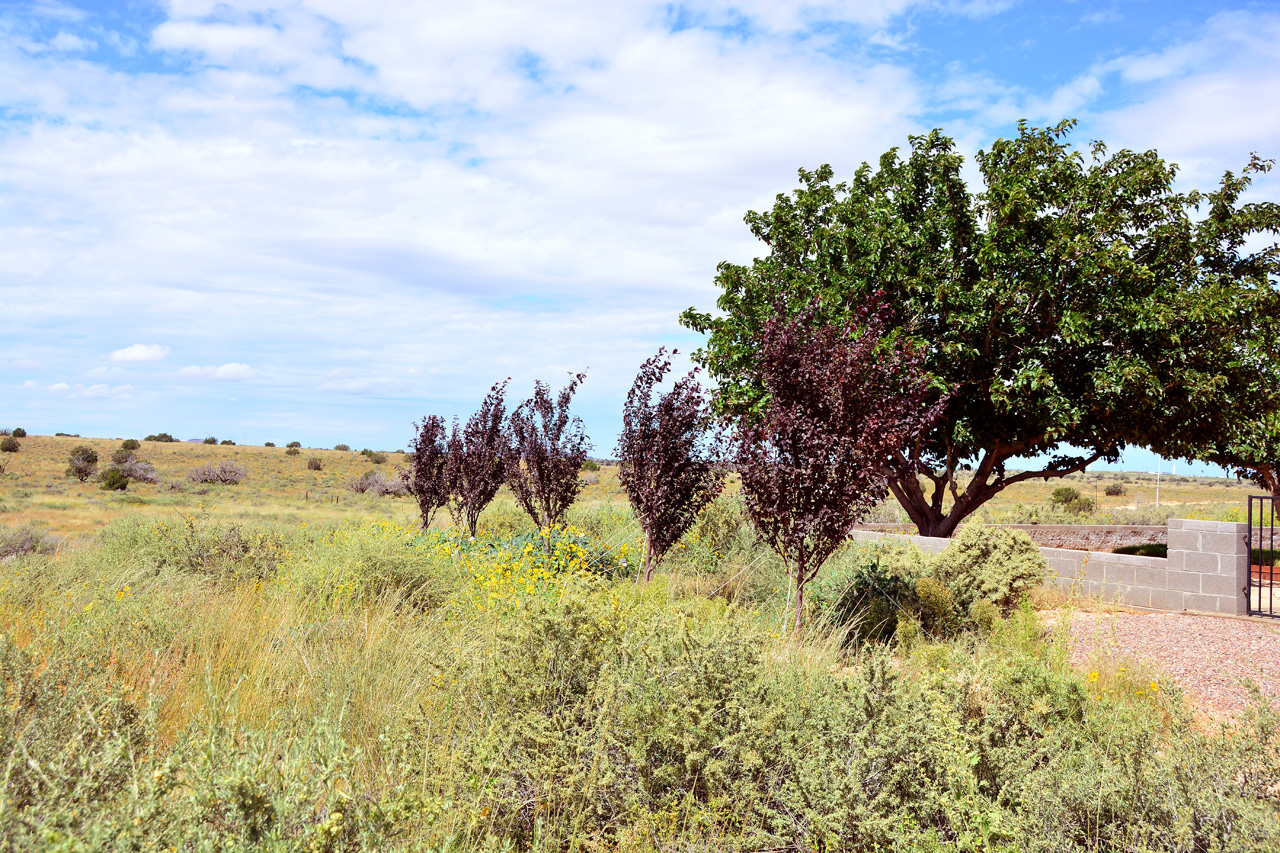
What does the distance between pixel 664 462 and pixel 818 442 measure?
309cm

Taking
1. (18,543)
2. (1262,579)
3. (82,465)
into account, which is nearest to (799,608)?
(1262,579)

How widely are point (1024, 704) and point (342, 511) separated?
1228 inches

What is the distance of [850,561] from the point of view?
10805mm

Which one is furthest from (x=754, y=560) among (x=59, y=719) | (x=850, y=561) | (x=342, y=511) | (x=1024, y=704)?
(x=342, y=511)

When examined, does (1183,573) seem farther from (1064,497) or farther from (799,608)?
(1064,497)

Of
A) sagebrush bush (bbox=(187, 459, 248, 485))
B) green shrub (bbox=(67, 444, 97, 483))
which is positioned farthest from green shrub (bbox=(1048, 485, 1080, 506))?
green shrub (bbox=(67, 444, 97, 483))

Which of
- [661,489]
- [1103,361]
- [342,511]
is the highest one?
[1103,361]

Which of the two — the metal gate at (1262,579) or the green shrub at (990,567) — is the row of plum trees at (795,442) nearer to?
the green shrub at (990,567)

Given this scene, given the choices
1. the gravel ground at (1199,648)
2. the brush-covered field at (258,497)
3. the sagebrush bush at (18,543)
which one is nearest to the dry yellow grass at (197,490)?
the brush-covered field at (258,497)

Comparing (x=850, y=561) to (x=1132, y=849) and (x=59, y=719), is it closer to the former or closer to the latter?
(x=1132, y=849)

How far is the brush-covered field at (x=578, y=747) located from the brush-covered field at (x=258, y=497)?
25.6 feet

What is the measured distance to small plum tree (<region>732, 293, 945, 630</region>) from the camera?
771 centimetres

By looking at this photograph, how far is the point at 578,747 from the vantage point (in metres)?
3.60

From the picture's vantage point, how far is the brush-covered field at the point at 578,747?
2.68 metres
